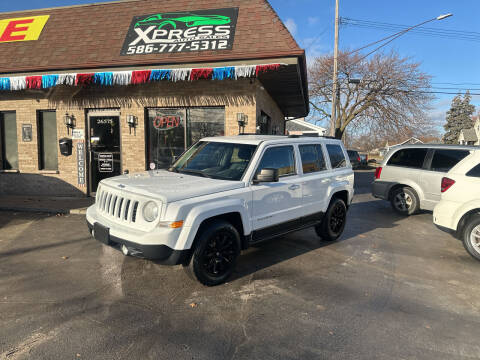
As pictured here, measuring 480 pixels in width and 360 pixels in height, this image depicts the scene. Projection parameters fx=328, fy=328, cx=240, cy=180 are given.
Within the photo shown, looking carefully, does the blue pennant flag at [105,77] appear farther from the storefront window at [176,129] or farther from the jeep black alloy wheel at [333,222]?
the jeep black alloy wheel at [333,222]

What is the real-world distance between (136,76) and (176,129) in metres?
1.84

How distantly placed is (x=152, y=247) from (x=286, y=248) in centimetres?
286

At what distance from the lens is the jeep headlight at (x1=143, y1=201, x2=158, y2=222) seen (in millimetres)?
3652

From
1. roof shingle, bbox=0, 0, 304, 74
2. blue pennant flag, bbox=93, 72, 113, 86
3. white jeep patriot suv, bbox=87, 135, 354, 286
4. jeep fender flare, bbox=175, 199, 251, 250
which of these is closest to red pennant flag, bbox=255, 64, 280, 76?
roof shingle, bbox=0, 0, 304, 74

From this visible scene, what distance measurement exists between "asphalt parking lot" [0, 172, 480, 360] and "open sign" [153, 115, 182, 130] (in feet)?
15.2

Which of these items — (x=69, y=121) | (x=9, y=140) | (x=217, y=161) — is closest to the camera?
(x=217, y=161)

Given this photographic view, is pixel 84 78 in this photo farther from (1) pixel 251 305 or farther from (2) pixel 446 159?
(2) pixel 446 159

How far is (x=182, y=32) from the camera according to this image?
918 centimetres

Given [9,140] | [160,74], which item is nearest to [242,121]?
[160,74]

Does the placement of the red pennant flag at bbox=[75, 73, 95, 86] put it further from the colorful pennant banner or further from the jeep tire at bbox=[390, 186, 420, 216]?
the jeep tire at bbox=[390, 186, 420, 216]

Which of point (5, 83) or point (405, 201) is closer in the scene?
point (405, 201)

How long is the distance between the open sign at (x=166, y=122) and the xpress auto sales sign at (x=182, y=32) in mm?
1812

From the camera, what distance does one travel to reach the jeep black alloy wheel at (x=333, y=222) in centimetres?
591

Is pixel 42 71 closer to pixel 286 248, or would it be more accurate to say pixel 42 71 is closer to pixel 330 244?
pixel 286 248
